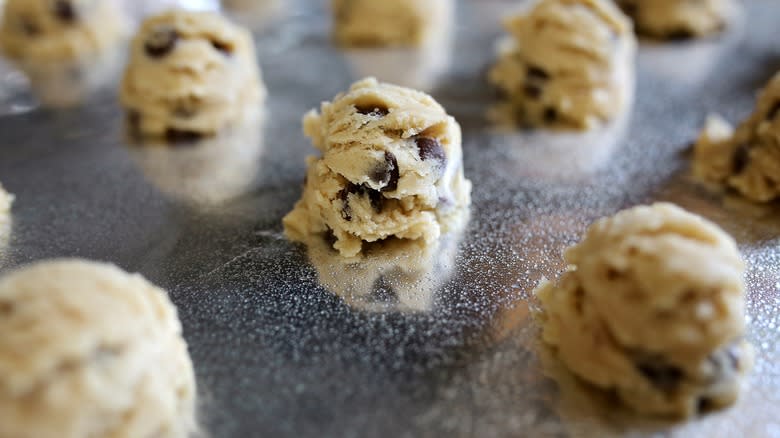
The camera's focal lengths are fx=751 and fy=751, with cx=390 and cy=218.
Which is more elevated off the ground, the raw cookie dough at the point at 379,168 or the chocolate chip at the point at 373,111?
the chocolate chip at the point at 373,111

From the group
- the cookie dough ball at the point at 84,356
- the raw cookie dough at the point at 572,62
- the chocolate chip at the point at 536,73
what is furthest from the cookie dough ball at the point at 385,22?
the cookie dough ball at the point at 84,356

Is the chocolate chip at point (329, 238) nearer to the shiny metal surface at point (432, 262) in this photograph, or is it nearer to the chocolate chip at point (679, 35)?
the shiny metal surface at point (432, 262)

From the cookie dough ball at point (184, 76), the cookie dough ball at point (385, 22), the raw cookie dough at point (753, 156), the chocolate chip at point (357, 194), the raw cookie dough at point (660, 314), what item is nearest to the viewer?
the raw cookie dough at point (660, 314)

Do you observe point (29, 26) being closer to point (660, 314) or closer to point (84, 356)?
point (84, 356)

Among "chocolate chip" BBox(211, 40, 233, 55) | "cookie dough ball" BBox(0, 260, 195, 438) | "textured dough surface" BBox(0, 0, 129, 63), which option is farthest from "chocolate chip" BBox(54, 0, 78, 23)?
"cookie dough ball" BBox(0, 260, 195, 438)

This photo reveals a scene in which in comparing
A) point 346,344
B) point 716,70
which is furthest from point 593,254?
point 716,70

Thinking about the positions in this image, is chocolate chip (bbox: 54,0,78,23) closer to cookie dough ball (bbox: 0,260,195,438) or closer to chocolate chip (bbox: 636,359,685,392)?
cookie dough ball (bbox: 0,260,195,438)
